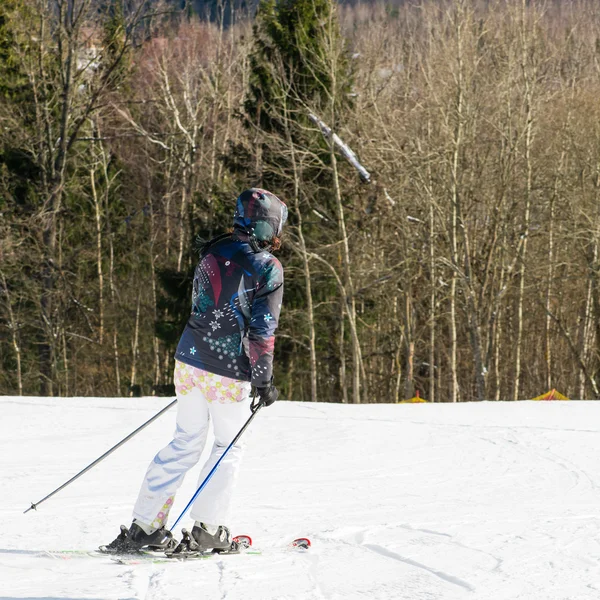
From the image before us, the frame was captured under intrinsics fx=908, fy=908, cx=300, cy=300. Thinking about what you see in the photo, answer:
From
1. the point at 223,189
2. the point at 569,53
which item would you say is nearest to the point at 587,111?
the point at 569,53

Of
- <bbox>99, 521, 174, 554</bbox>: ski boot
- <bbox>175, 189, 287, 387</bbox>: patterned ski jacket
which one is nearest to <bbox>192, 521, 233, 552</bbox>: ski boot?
<bbox>99, 521, 174, 554</bbox>: ski boot

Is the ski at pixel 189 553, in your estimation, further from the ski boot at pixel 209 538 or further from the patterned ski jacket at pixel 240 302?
the patterned ski jacket at pixel 240 302

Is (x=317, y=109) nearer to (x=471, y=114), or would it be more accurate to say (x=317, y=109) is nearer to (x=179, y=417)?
(x=471, y=114)

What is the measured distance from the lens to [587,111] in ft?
87.2

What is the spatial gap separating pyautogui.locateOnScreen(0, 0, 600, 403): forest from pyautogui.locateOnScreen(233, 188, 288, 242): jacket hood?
16766 millimetres

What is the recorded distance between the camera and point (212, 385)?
3.62 m

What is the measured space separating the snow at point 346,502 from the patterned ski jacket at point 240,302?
78cm

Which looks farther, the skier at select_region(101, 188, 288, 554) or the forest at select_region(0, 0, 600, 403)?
the forest at select_region(0, 0, 600, 403)

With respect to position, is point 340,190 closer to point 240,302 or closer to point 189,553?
point 240,302

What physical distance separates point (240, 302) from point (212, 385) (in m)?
0.35

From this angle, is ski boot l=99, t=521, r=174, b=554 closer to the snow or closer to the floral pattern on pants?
the snow

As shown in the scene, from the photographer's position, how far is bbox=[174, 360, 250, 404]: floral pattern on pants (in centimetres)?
361

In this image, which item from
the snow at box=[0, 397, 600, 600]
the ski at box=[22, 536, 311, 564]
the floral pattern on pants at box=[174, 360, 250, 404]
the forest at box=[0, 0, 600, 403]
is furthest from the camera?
the forest at box=[0, 0, 600, 403]

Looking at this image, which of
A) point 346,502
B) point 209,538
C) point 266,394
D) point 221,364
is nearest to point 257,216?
point 221,364
